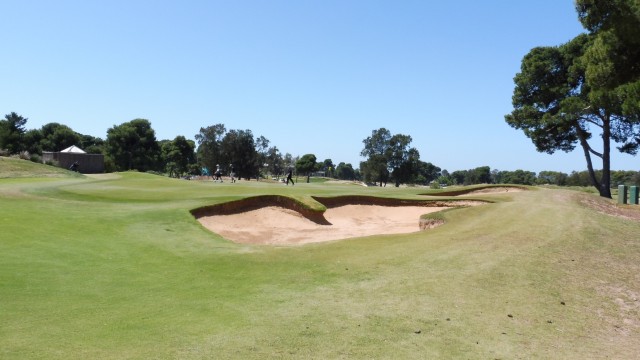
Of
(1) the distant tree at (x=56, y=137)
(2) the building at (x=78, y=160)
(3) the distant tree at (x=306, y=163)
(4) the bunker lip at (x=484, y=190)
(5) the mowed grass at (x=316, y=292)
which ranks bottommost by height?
(5) the mowed grass at (x=316, y=292)

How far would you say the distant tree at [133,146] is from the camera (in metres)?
106

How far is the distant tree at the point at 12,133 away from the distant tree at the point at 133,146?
17409 millimetres

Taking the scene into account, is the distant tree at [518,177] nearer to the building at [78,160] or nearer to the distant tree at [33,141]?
the building at [78,160]

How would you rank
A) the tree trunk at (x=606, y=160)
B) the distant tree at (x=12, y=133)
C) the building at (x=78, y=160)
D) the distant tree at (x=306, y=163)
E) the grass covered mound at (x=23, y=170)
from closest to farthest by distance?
the grass covered mound at (x=23, y=170) < the tree trunk at (x=606, y=160) < the building at (x=78, y=160) < the distant tree at (x=12, y=133) < the distant tree at (x=306, y=163)

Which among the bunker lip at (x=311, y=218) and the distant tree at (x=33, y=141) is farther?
the distant tree at (x=33, y=141)

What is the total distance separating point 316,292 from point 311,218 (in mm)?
13840

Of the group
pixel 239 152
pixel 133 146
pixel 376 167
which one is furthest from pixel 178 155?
pixel 376 167

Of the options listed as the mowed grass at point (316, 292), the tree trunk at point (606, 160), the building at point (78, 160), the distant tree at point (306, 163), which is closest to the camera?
the mowed grass at point (316, 292)

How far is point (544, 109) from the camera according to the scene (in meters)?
48.2

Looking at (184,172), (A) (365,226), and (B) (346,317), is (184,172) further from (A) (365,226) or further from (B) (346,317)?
(B) (346,317)

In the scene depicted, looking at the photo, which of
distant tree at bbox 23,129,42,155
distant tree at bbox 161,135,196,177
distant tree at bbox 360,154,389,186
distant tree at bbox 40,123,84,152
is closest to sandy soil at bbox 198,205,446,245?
distant tree at bbox 360,154,389,186

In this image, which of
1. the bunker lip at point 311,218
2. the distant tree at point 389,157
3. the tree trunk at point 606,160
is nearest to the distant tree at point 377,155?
the distant tree at point 389,157

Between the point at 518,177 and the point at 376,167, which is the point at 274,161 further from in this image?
the point at 518,177

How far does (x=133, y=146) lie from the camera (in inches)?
4286
